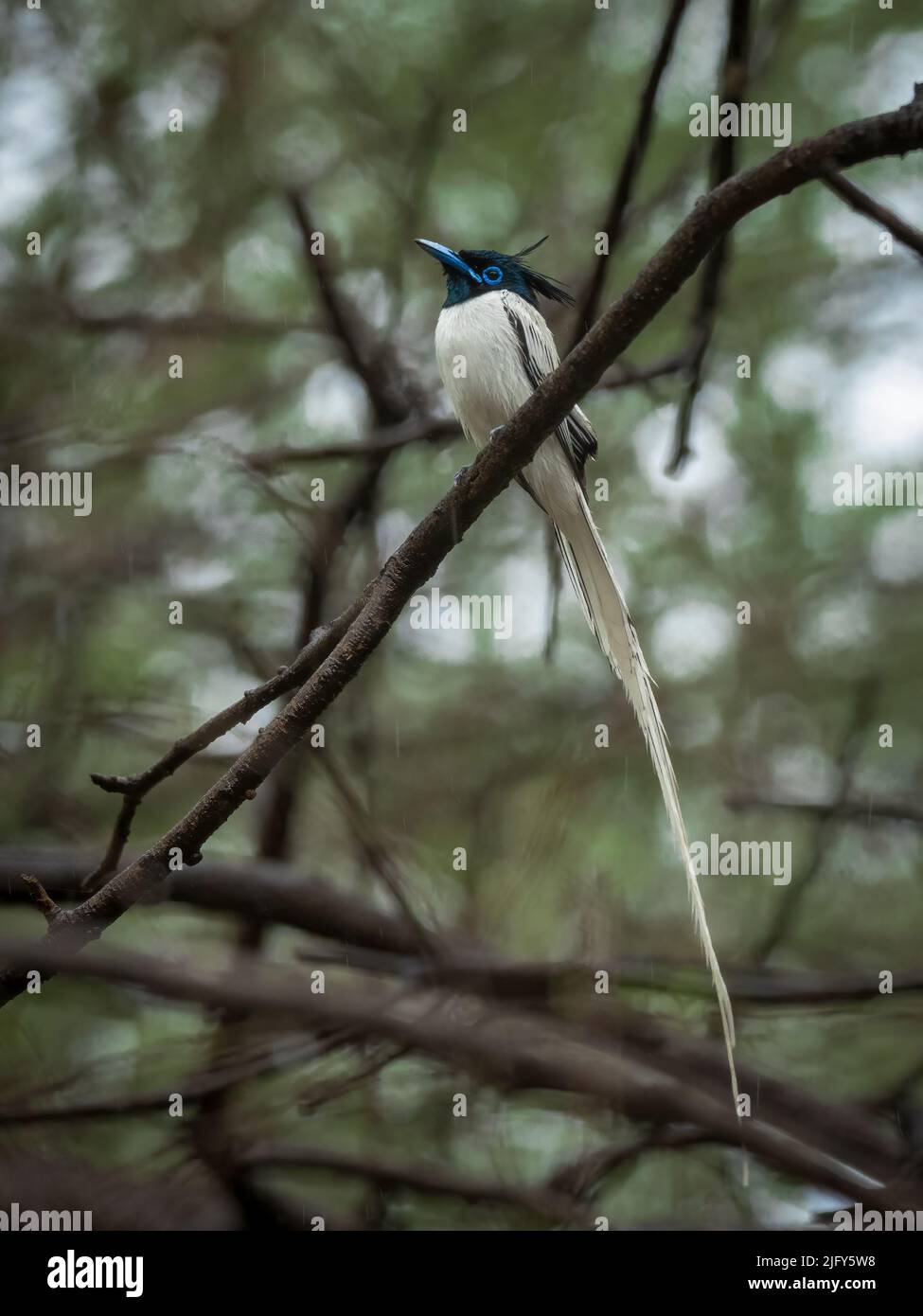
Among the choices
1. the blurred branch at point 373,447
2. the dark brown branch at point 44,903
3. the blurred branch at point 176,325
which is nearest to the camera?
the dark brown branch at point 44,903

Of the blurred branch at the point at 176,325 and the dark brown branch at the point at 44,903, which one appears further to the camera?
the blurred branch at the point at 176,325

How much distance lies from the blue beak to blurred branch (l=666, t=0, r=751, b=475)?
473 millimetres

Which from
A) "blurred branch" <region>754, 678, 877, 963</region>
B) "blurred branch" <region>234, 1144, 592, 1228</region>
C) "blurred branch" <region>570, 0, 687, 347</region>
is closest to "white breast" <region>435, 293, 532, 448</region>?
"blurred branch" <region>570, 0, 687, 347</region>

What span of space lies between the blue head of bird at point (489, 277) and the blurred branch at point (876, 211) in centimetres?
95

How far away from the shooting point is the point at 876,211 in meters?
1.71

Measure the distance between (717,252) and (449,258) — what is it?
55cm

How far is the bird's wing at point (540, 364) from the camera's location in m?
2.42

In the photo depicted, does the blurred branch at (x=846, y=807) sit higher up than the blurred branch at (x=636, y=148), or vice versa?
the blurred branch at (x=636, y=148)

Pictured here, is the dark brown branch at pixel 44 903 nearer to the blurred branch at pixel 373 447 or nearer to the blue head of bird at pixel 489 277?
the blurred branch at pixel 373 447

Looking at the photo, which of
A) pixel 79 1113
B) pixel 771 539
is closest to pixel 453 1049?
pixel 79 1113

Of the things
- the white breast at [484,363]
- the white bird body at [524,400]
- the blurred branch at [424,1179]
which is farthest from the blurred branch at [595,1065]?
the white breast at [484,363]

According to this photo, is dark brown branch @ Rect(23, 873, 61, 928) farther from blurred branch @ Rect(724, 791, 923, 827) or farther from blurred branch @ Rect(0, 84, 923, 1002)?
blurred branch @ Rect(724, 791, 923, 827)

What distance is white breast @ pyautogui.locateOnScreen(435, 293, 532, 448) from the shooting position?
2.42 metres
